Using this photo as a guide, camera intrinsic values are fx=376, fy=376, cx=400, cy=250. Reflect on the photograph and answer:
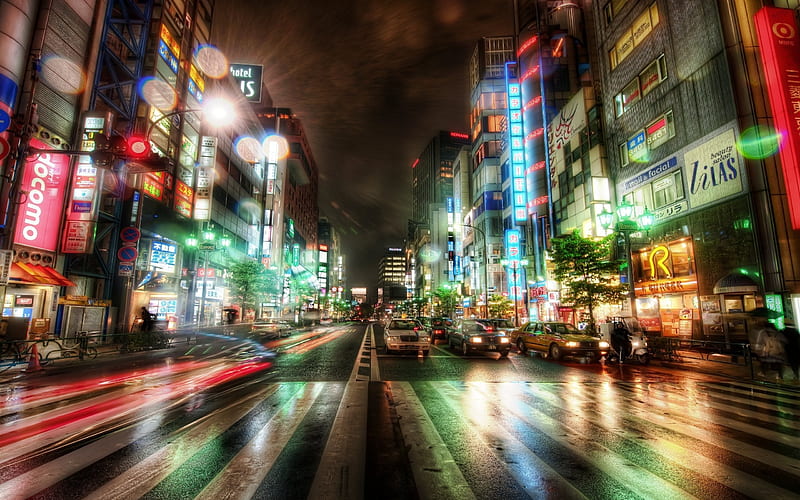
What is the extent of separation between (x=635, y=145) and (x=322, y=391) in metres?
26.7

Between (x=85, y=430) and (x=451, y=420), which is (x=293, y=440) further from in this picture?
(x=85, y=430)

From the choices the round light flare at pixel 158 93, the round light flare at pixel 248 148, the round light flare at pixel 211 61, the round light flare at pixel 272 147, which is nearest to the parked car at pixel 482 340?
the round light flare at pixel 158 93

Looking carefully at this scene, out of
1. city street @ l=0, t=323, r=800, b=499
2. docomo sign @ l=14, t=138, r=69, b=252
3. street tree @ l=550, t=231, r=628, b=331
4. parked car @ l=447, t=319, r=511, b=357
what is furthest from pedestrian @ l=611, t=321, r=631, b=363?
docomo sign @ l=14, t=138, r=69, b=252

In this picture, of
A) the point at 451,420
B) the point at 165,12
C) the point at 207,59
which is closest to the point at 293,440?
the point at 451,420

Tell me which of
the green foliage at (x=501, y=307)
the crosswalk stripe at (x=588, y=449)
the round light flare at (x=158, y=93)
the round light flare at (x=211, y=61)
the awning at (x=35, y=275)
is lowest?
the crosswalk stripe at (x=588, y=449)

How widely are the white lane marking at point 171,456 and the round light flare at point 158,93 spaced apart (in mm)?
29584

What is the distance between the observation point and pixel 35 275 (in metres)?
17.2

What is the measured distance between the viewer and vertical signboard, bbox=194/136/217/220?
35900 mm

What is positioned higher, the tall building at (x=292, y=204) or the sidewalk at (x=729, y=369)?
→ the tall building at (x=292, y=204)

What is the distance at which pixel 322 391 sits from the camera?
8773 millimetres

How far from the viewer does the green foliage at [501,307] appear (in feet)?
140

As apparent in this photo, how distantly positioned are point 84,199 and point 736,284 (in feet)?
107

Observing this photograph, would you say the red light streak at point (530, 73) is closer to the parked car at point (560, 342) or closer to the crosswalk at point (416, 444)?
the parked car at point (560, 342)

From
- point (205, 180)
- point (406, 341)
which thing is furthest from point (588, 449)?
point (205, 180)
